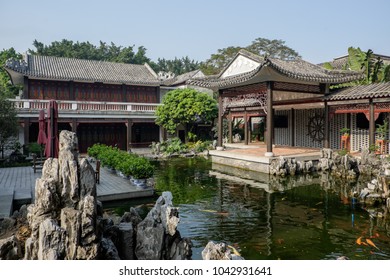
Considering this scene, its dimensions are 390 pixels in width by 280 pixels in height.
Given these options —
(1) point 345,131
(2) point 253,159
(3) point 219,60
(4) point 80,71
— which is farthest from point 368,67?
(3) point 219,60

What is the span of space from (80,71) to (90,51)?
102 feet

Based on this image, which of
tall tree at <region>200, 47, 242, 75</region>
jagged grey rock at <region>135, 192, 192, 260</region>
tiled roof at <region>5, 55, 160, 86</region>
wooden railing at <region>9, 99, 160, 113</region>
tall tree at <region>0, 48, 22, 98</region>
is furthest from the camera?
tall tree at <region>200, 47, 242, 75</region>

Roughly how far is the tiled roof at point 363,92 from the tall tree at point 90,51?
40.1m

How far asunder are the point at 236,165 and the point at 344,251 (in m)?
10.0

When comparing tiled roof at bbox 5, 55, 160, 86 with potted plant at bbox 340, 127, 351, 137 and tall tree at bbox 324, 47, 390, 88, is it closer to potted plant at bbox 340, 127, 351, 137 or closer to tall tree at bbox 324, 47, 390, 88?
tall tree at bbox 324, 47, 390, 88

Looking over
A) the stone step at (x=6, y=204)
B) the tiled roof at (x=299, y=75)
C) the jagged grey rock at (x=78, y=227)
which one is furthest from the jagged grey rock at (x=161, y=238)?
the tiled roof at (x=299, y=75)

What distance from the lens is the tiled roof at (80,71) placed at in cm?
2094

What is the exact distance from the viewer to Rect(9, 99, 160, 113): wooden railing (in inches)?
731

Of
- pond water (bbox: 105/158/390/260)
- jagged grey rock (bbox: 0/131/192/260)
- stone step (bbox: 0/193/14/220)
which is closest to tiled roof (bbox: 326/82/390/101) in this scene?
pond water (bbox: 105/158/390/260)

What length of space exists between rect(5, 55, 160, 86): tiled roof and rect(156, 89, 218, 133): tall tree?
3.56 meters

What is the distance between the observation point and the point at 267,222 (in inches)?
273

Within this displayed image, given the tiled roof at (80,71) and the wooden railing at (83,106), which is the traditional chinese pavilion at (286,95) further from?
the tiled roof at (80,71)

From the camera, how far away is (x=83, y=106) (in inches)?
797

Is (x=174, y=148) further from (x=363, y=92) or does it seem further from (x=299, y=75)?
(x=363, y=92)
